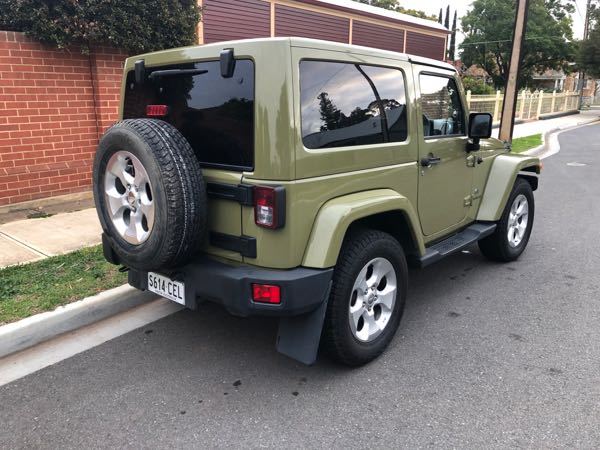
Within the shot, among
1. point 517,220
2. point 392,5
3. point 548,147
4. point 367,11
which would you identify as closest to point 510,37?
point 392,5

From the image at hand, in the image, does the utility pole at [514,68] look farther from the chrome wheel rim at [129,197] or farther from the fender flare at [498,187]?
the chrome wheel rim at [129,197]

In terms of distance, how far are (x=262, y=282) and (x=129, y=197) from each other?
929 mm

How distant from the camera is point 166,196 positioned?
257 centimetres

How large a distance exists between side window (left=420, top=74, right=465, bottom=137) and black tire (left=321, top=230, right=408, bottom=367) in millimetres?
1037

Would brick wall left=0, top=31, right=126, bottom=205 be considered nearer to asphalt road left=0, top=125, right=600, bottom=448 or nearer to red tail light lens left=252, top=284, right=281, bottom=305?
asphalt road left=0, top=125, right=600, bottom=448

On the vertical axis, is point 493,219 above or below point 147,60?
below

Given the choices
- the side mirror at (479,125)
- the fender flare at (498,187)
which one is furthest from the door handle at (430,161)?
the fender flare at (498,187)

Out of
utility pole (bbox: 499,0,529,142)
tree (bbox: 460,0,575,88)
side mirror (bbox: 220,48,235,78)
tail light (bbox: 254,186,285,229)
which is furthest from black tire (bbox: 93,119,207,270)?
tree (bbox: 460,0,575,88)

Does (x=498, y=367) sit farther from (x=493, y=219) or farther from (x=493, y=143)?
(x=493, y=143)

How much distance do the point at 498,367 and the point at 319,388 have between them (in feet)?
3.79

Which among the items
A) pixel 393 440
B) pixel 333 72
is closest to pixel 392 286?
pixel 393 440

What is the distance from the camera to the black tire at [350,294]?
2.87 meters

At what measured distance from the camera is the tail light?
2580mm

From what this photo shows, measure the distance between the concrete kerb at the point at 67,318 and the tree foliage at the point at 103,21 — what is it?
377 centimetres
